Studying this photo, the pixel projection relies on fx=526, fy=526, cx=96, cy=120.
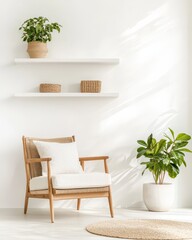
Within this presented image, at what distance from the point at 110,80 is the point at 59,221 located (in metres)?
1.86

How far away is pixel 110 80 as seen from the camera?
6.05 m

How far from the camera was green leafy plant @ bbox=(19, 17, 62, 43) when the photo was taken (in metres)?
5.78

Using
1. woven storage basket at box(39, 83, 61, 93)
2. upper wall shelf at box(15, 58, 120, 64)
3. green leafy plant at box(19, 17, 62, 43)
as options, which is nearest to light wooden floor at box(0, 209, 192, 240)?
woven storage basket at box(39, 83, 61, 93)

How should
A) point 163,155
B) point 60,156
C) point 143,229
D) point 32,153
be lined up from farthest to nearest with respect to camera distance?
point 163,155
point 32,153
point 60,156
point 143,229

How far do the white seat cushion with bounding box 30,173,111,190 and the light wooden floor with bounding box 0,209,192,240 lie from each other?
0.33 m

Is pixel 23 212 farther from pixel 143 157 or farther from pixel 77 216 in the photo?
pixel 143 157

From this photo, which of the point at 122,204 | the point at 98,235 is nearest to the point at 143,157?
the point at 122,204

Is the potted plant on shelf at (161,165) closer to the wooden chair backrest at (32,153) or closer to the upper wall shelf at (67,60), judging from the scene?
the upper wall shelf at (67,60)

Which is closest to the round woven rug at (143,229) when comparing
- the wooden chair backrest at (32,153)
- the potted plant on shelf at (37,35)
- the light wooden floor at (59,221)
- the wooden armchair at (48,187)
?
the light wooden floor at (59,221)

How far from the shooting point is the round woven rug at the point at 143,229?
4.09 m

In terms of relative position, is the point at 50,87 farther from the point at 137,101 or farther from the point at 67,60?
the point at 137,101

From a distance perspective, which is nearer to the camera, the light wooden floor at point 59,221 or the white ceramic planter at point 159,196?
the light wooden floor at point 59,221

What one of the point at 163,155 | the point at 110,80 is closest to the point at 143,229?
the point at 163,155

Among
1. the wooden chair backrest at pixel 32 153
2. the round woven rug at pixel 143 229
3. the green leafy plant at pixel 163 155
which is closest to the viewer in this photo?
the round woven rug at pixel 143 229
